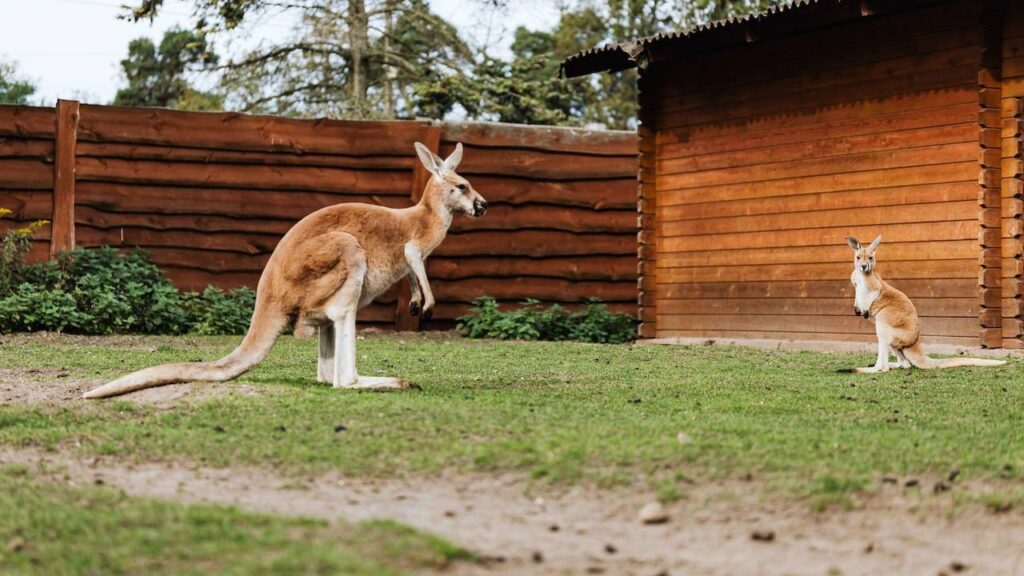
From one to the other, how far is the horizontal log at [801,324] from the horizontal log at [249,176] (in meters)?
3.80

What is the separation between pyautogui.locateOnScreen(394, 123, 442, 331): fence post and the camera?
15.5m

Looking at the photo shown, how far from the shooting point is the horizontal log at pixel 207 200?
48.0 ft

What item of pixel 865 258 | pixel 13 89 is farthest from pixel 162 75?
pixel 865 258

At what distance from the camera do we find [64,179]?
1443 cm

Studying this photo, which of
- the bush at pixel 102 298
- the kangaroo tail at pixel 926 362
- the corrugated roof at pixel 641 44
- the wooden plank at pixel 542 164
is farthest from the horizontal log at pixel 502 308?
the kangaroo tail at pixel 926 362

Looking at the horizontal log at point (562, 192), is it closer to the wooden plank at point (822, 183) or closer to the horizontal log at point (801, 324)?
the wooden plank at point (822, 183)

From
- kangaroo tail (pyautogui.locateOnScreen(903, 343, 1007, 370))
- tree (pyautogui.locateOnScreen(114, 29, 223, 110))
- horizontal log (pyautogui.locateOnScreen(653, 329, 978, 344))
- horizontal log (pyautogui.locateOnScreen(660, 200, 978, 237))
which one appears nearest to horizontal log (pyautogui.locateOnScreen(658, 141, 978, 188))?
horizontal log (pyautogui.locateOnScreen(660, 200, 978, 237))

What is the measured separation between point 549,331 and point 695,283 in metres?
1.88

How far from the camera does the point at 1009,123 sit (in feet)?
39.7

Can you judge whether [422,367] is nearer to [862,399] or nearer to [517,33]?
[862,399]

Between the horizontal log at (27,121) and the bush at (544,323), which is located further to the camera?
the bush at (544,323)

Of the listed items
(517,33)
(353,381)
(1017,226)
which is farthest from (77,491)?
(517,33)

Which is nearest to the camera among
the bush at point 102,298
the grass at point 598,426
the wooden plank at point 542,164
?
the grass at point 598,426

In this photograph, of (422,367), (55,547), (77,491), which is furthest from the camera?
(422,367)
